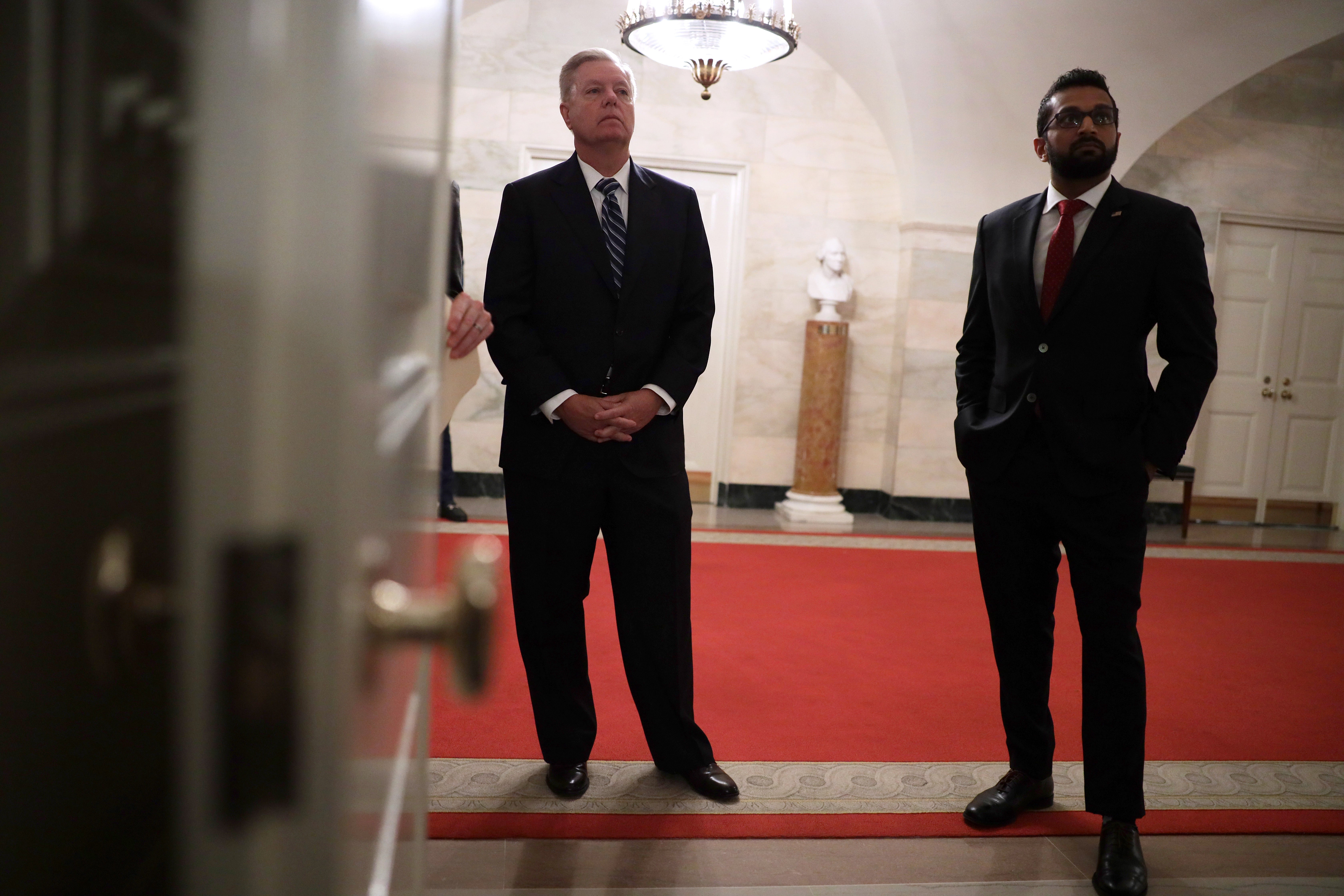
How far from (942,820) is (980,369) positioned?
109 cm

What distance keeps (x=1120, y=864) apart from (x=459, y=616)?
6.84 feet

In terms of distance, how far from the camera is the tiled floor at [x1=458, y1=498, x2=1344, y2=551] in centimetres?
652

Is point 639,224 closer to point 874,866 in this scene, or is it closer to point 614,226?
point 614,226

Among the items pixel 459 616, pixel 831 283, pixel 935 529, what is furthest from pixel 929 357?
pixel 459 616

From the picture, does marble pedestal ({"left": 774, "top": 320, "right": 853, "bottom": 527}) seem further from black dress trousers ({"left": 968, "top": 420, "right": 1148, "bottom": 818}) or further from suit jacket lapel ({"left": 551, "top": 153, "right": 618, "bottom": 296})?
suit jacket lapel ({"left": 551, "top": 153, "right": 618, "bottom": 296})

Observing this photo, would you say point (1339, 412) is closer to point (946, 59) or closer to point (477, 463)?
point (946, 59)

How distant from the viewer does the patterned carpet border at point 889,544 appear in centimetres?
582

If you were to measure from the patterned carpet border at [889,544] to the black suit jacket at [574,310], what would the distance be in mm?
3338

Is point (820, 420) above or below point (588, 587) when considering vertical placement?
above

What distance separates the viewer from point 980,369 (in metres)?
2.45

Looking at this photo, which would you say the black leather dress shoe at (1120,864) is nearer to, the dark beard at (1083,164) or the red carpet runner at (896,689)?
the red carpet runner at (896,689)

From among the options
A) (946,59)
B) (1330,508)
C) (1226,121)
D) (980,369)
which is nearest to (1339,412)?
(1330,508)

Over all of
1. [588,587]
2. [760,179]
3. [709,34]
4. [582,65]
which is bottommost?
[588,587]

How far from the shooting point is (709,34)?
5.43 metres
